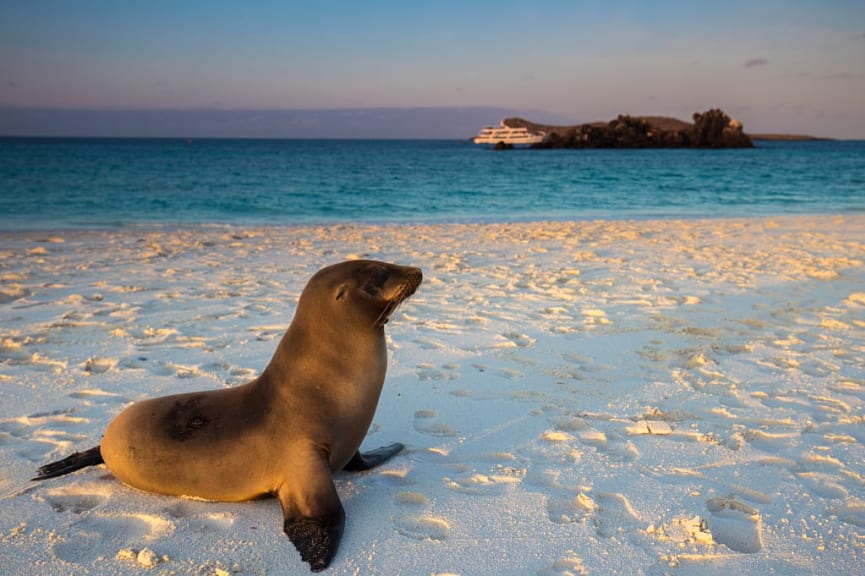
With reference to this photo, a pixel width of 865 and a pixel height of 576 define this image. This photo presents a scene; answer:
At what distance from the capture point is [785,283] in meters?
8.23

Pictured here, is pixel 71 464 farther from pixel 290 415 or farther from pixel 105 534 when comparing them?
pixel 290 415

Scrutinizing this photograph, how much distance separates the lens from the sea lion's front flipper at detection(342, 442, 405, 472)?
3.60 meters

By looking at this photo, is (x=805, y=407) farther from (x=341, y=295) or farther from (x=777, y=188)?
(x=777, y=188)

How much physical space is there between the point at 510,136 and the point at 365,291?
368ft

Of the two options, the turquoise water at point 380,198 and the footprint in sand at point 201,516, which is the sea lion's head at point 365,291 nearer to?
the footprint in sand at point 201,516

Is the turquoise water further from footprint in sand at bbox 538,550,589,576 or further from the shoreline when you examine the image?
footprint in sand at bbox 538,550,589,576

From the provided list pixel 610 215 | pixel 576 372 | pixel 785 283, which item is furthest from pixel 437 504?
pixel 610 215

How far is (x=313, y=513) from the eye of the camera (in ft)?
9.75

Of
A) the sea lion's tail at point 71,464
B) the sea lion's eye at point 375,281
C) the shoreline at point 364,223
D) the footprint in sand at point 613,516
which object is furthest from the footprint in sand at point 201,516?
the shoreline at point 364,223

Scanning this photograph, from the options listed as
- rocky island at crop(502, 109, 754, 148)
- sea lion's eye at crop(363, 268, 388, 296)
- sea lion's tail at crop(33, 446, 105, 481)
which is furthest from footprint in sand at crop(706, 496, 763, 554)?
rocky island at crop(502, 109, 754, 148)

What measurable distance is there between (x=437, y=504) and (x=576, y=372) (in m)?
2.19

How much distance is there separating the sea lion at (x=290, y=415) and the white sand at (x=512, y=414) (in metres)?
0.15

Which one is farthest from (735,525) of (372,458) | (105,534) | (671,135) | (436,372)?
(671,135)

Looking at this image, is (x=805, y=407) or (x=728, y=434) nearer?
(x=728, y=434)
